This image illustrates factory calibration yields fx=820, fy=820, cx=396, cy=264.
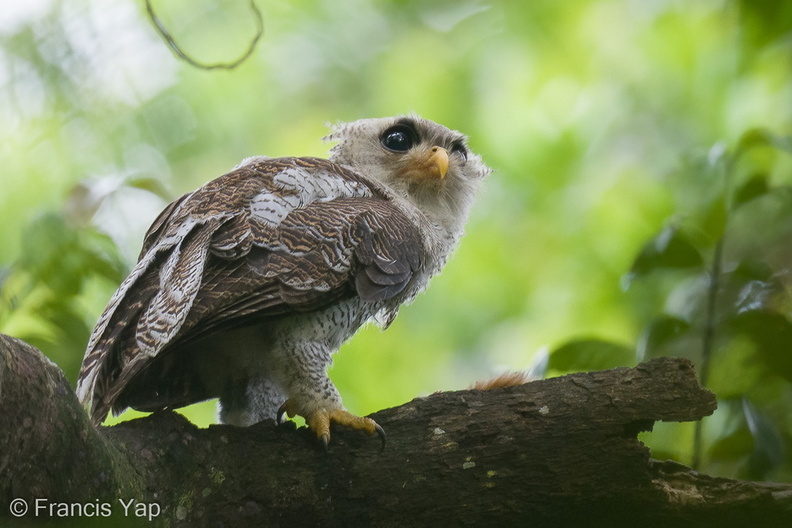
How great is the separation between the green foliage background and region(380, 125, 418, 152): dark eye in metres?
0.99

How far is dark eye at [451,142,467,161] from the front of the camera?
548cm

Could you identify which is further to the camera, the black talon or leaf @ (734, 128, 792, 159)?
leaf @ (734, 128, 792, 159)

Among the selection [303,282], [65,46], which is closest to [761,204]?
[303,282]

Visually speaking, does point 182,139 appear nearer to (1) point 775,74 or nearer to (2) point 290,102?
→ (2) point 290,102

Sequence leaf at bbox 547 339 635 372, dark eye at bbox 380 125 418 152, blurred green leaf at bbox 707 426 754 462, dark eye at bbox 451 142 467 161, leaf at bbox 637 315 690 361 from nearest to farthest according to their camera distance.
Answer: blurred green leaf at bbox 707 426 754 462, leaf at bbox 637 315 690 361, leaf at bbox 547 339 635 372, dark eye at bbox 380 125 418 152, dark eye at bbox 451 142 467 161

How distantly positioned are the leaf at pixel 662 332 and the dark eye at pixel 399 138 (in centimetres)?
199

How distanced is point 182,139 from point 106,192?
4.70 metres

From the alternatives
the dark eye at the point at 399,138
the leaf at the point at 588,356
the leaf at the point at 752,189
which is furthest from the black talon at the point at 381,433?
the dark eye at the point at 399,138

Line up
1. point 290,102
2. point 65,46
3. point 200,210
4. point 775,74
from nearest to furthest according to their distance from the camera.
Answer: point 200,210 < point 65,46 < point 775,74 < point 290,102

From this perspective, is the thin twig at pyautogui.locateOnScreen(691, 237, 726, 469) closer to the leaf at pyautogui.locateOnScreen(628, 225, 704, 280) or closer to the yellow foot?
the leaf at pyautogui.locateOnScreen(628, 225, 704, 280)

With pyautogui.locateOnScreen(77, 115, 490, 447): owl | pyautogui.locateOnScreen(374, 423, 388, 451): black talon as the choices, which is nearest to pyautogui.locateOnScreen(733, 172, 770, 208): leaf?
pyautogui.locateOnScreen(77, 115, 490, 447): owl

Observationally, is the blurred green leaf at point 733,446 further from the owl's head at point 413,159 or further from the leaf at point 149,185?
the leaf at point 149,185

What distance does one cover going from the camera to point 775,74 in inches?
278

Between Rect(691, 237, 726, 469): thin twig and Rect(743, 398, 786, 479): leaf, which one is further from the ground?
Rect(691, 237, 726, 469): thin twig
